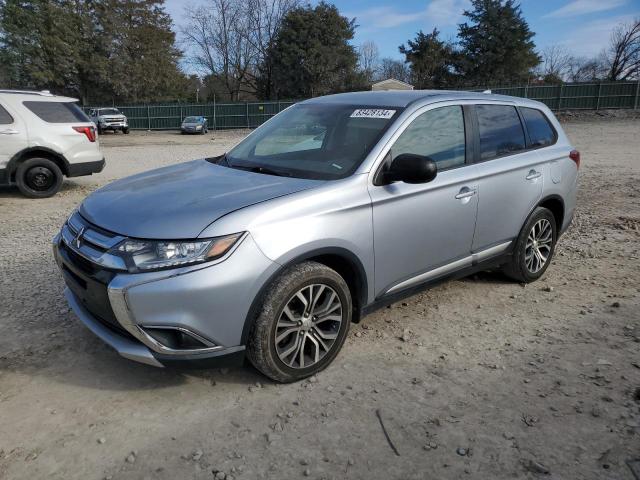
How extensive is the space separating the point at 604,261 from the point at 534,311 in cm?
182

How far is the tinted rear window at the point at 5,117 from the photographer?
28.2 feet

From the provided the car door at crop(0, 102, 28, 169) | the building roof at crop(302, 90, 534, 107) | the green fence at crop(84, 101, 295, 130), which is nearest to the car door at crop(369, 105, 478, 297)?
the building roof at crop(302, 90, 534, 107)

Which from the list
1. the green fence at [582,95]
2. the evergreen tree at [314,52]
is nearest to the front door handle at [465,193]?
the green fence at [582,95]

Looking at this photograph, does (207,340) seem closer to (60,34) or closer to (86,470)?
(86,470)

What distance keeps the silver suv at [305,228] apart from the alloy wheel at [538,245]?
0.24ft

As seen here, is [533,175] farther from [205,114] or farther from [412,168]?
[205,114]

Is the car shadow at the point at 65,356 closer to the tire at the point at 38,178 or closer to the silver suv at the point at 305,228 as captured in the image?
the silver suv at the point at 305,228

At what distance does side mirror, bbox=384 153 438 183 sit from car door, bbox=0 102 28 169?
769 centimetres

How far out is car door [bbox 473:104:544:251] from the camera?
417 cm

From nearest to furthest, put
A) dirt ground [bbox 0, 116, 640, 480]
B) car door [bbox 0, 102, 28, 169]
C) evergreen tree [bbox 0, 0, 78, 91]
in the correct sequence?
dirt ground [bbox 0, 116, 640, 480] → car door [bbox 0, 102, 28, 169] → evergreen tree [bbox 0, 0, 78, 91]

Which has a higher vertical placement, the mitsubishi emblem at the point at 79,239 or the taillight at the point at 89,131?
the taillight at the point at 89,131

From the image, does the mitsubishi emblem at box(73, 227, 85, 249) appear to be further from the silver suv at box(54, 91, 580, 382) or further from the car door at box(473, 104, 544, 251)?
the car door at box(473, 104, 544, 251)

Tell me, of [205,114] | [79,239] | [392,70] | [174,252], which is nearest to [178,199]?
[174,252]

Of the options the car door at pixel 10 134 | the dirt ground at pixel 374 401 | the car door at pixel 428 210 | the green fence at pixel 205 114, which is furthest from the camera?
the green fence at pixel 205 114
